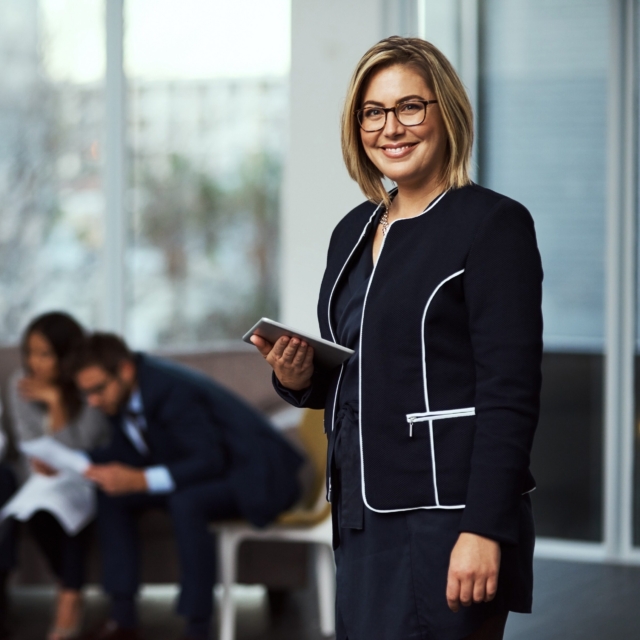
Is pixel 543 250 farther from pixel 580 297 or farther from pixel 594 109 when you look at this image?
pixel 594 109

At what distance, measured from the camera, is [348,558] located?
1.40 meters

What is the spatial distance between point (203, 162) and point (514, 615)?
9.33 ft

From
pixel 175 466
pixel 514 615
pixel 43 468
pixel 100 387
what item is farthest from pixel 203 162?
pixel 514 615

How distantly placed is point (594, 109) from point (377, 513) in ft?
12.1

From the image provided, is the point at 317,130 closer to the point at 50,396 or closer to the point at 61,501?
the point at 50,396

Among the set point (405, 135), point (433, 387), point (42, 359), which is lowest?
point (42, 359)

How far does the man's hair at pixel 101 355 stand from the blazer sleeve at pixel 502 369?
2409 millimetres

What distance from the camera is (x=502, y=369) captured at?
124 cm

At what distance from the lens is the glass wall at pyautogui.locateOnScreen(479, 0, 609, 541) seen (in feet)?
15.1

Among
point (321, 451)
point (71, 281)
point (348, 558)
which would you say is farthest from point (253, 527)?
point (71, 281)

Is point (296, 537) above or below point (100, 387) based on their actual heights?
below

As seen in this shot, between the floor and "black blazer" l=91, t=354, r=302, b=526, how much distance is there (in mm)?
518

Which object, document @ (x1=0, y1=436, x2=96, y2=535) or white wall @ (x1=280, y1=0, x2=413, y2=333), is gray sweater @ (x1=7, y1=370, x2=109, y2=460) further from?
white wall @ (x1=280, y1=0, x2=413, y2=333)

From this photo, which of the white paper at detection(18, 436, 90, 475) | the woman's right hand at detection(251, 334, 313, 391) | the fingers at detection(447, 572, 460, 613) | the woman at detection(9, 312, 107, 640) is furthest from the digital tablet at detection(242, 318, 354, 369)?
the woman at detection(9, 312, 107, 640)
